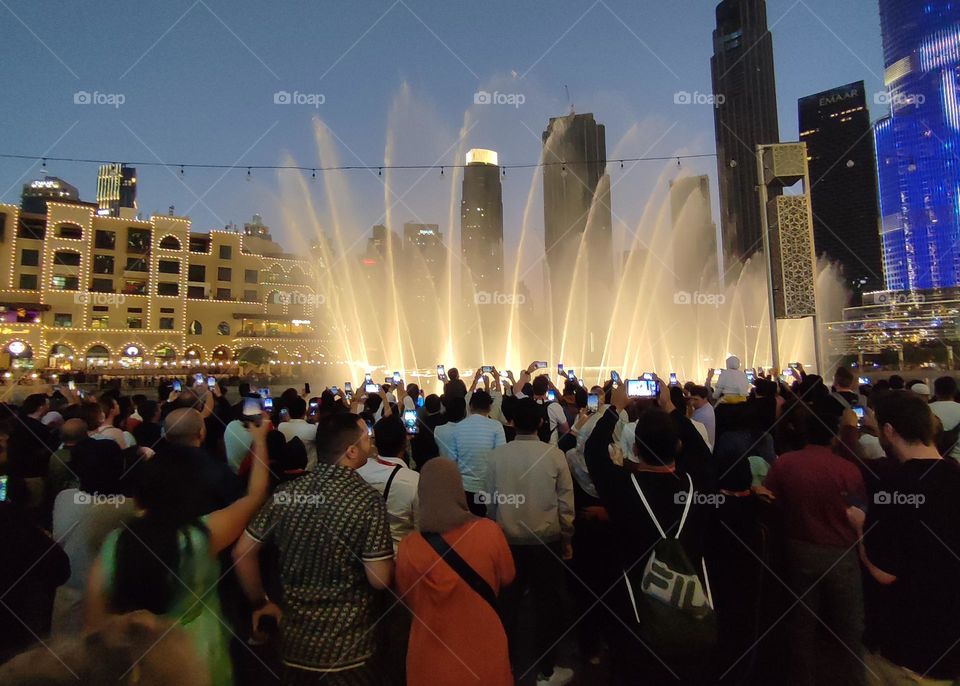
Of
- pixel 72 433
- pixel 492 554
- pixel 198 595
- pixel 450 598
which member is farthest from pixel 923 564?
pixel 72 433

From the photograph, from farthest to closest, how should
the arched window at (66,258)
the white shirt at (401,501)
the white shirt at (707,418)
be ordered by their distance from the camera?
the arched window at (66,258) → the white shirt at (707,418) → the white shirt at (401,501)

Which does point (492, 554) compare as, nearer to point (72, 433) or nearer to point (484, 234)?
point (72, 433)

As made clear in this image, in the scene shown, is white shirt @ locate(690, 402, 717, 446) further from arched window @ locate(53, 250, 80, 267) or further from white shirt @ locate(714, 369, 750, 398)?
arched window @ locate(53, 250, 80, 267)

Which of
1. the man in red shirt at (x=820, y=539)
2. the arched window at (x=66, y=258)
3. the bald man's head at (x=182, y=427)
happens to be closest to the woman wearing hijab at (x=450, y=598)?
the bald man's head at (x=182, y=427)

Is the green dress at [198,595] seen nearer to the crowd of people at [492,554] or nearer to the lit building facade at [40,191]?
the crowd of people at [492,554]

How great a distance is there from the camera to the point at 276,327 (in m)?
59.8

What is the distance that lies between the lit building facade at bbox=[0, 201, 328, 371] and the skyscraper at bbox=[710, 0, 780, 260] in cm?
14934

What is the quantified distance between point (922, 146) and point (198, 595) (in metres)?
133

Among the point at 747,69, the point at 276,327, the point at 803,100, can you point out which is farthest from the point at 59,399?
the point at 747,69

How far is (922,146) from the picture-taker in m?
99.4

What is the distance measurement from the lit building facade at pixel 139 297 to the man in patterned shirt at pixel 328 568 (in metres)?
42.8

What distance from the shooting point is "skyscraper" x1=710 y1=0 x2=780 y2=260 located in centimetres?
16800

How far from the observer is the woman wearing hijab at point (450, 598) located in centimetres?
251

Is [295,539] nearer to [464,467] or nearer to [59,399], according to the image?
[464,467]
